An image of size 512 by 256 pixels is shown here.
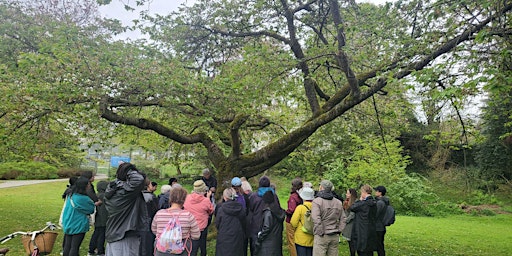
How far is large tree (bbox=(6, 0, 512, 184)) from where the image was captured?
6.70m

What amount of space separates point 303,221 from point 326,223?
0.38 meters

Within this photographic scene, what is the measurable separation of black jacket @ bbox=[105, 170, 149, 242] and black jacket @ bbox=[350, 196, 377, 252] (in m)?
3.54

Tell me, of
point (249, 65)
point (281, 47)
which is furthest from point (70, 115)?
point (281, 47)

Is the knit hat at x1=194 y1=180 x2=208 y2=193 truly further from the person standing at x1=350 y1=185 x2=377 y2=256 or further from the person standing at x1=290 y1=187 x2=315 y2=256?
the person standing at x1=350 y1=185 x2=377 y2=256

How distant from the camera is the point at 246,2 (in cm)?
974

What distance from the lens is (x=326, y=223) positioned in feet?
17.6

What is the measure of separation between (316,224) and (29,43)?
9296mm

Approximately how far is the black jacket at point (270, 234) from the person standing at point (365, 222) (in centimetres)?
140

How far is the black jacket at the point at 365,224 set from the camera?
19.6ft

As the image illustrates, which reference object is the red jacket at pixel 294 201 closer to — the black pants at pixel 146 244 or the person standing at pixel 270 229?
the person standing at pixel 270 229

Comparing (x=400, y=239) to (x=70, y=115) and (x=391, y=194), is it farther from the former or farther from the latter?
(x=70, y=115)

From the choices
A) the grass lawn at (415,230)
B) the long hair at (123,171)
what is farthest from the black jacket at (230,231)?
the grass lawn at (415,230)

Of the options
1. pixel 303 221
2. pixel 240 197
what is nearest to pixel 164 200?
pixel 240 197

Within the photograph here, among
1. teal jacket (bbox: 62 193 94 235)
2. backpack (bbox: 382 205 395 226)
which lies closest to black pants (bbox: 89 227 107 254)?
teal jacket (bbox: 62 193 94 235)
